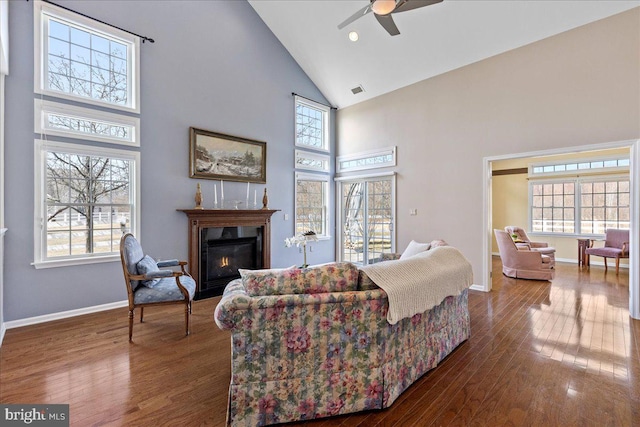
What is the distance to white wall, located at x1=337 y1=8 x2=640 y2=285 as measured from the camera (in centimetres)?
385

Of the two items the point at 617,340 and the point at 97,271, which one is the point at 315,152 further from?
the point at 617,340

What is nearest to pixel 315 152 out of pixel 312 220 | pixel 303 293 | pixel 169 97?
pixel 312 220

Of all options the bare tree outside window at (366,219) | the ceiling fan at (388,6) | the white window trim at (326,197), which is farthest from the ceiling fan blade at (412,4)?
the white window trim at (326,197)

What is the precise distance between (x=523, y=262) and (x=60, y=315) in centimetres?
758

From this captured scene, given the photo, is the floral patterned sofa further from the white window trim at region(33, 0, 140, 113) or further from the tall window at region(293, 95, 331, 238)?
the tall window at region(293, 95, 331, 238)

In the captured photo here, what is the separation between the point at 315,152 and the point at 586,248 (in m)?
→ 6.74

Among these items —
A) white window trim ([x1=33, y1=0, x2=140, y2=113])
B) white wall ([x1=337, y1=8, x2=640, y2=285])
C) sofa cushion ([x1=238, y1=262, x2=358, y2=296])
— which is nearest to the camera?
sofa cushion ([x1=238, y1=262, x2=358, y2=296])

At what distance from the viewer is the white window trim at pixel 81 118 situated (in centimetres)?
356

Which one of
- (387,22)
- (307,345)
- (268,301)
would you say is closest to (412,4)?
(387,22)

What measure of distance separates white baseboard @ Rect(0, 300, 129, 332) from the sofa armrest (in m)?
3.16

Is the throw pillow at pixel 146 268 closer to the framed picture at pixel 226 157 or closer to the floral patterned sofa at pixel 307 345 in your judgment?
the floral patterned sofa at pixel 307 345

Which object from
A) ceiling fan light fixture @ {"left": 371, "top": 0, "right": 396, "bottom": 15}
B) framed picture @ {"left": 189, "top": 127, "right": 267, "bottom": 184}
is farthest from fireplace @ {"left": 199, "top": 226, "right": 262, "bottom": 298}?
ceiling fan light fixture @ {"left": 371, "top": 0, "right": 396, "bottom": 15}

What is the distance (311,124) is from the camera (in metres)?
6.89

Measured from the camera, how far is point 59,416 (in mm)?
1922
